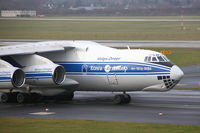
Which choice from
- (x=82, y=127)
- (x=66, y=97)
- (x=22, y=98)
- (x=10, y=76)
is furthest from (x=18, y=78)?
(x=82, y=127)

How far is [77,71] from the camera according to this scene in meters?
31.5

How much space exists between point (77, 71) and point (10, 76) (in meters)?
3.94

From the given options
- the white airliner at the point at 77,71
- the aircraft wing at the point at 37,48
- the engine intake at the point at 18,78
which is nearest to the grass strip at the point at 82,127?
the engine intake at the point at 18,78

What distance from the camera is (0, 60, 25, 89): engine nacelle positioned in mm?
29328

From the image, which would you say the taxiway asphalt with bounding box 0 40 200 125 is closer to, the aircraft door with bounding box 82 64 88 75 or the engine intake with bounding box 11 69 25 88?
the engine intake with bounding box 11 69 25 88

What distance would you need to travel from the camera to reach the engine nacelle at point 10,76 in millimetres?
29328

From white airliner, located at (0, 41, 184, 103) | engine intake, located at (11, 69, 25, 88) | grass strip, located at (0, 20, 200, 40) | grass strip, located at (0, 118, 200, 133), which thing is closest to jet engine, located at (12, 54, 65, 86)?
white airliner, located at (0, 41, 184, 103)

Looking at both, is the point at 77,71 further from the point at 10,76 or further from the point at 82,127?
the point at 82,127

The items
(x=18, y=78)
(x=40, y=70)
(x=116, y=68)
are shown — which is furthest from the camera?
(x=116, y=68)

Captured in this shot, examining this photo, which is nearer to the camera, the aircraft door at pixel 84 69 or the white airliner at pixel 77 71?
the white airliner at pixel 77 71

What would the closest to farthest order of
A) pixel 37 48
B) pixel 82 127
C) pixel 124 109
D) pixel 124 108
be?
1. pixel 82 127
2. pixel 124 109
3. pixel 124 108
4. pixel 37 48

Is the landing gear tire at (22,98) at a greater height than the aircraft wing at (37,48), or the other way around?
the aircraft wing at (37,48)

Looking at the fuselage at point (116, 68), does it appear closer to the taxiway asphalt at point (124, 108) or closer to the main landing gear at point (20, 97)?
the taxiway asphalt at point (124, 108)

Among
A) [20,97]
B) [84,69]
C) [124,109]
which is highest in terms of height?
[84,69]
